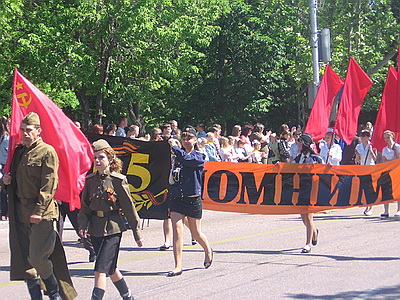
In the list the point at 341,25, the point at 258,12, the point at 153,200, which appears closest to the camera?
the point at 153,200

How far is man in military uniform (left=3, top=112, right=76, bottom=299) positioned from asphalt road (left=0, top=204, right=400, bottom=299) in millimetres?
956

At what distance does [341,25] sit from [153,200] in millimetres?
22527

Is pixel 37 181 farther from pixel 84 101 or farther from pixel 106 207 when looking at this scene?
pixel 84 101

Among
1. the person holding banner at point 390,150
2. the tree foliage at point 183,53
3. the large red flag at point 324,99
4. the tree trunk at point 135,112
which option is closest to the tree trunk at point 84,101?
the tree foliage at point 183,53

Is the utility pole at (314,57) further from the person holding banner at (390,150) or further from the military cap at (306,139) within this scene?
the military cap at (306,139)

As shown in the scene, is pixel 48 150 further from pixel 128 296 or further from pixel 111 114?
pixel 111 114

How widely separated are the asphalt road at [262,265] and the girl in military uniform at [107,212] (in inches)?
37.1

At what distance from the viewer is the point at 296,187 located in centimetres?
1059

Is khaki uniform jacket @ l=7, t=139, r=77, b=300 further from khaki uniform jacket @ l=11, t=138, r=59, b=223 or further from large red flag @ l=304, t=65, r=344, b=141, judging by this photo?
large red flag @ l=304, t=65, r=344, b=141

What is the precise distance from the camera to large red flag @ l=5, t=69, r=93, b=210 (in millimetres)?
6902

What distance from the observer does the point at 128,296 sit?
22.0ft

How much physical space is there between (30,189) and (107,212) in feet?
2.40

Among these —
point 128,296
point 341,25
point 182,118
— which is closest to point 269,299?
point 128,296

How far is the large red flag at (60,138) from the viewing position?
6902 millimetres
